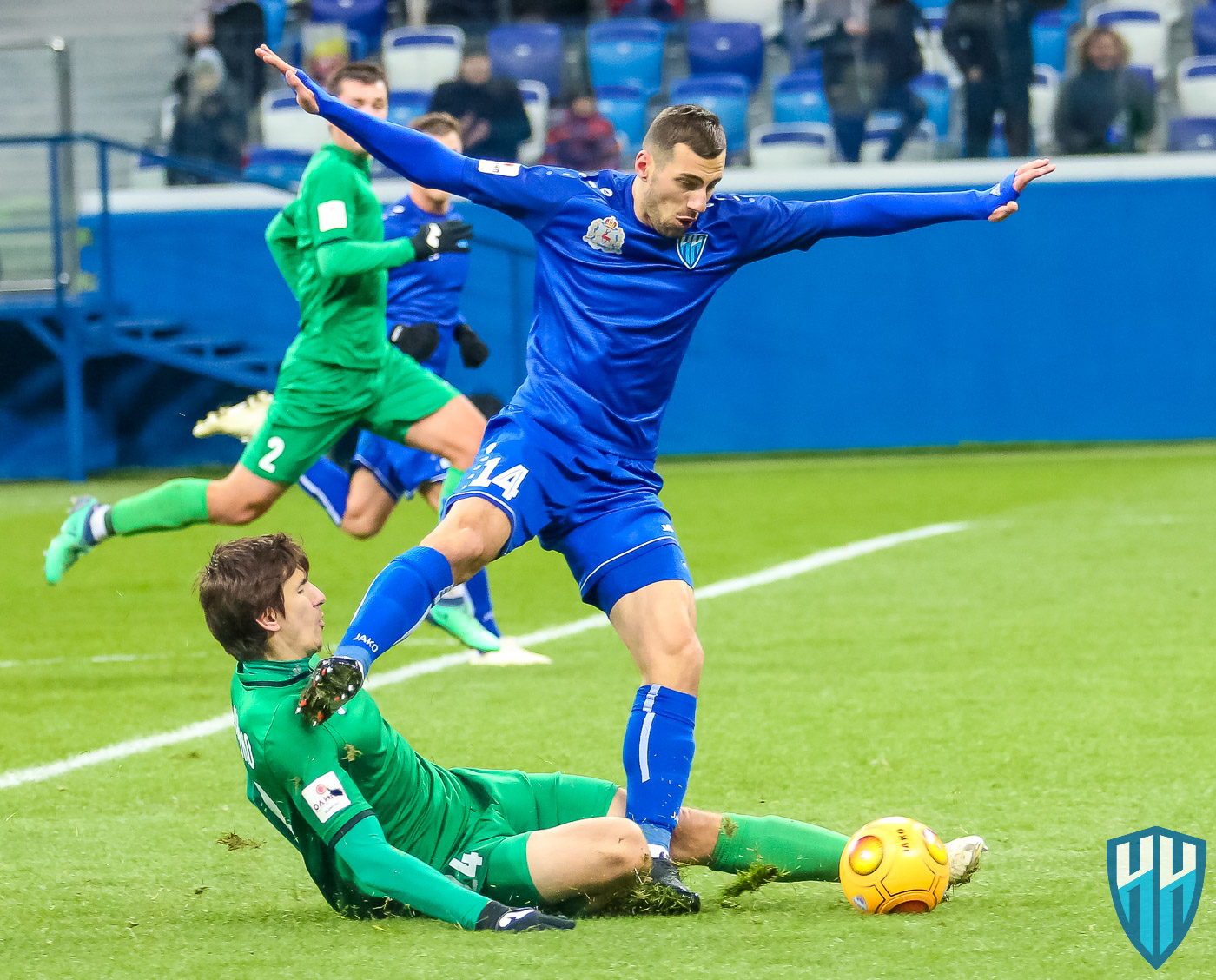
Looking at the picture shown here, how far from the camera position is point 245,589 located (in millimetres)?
3393

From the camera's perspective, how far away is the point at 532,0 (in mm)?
17641

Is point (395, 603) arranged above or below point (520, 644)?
above

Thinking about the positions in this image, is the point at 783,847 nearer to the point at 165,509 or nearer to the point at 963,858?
the point at 963,858

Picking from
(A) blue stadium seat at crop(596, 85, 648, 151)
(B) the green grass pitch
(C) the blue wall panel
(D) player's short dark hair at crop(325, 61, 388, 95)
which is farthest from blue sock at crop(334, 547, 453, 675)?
(A) blue stadium seat at crop(596, 85, 648, 151)

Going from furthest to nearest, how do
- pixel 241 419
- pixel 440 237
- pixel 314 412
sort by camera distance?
Result: 1. pixel 241 419
2. pixel 314 412
3. pixel 440 237

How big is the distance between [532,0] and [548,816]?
1486cm

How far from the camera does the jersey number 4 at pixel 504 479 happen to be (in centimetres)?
401

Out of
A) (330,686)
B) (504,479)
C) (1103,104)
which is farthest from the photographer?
(1103,104)

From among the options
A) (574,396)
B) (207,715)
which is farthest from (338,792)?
(207,715)

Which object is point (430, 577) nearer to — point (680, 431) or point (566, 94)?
point (680, 431)

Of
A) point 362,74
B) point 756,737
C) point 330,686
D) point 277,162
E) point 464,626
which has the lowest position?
point 464,626

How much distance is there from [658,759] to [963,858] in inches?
25.5

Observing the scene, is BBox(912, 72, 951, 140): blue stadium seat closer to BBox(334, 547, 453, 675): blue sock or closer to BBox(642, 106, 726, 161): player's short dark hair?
BBox(642, 106, 726, 161): player's short dark hair

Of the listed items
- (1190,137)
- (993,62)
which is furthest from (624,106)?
(1190,137)
